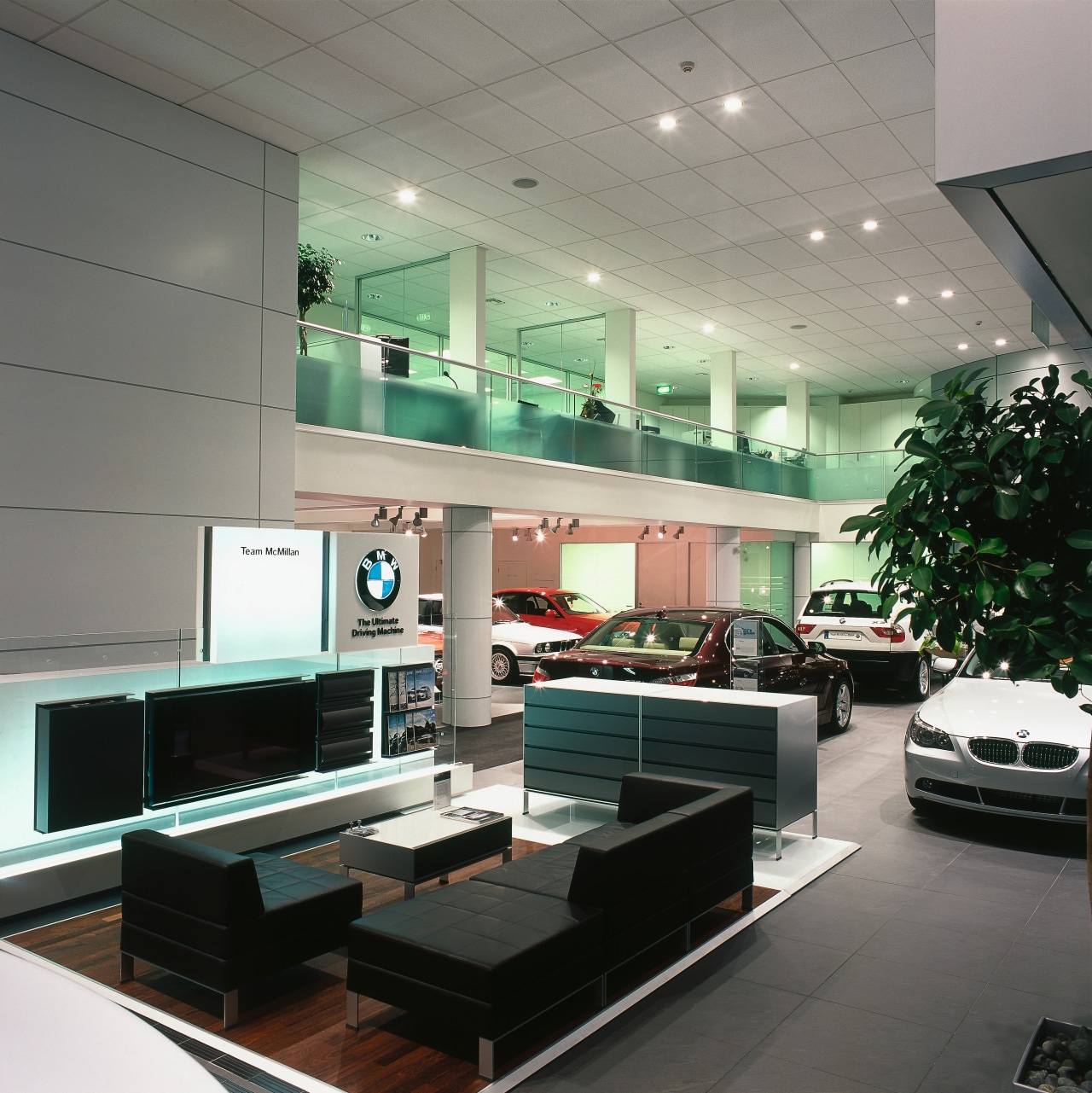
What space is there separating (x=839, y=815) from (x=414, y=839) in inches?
139

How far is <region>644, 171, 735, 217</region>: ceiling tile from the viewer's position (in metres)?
8.95

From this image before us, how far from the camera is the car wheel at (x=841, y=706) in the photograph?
10008mm

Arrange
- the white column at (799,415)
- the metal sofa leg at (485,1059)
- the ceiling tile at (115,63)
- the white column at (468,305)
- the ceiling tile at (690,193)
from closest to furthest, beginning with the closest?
the metal sofa leg at (485,1059)
the ceiling tile at (115,63)
the ceiling tile at (690,193)
the white column at (468,305)
the white column at (799,415)

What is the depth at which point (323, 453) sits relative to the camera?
8539mm

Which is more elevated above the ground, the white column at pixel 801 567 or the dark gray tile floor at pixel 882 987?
the white column at pixel 801 567

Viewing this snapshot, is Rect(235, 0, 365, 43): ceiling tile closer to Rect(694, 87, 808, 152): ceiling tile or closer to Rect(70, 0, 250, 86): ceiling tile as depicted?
Rect(70, 0, 250, 86): ceiling tile

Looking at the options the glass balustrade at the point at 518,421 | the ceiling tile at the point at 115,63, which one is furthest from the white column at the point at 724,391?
the ceiling tile at the point at 115,63

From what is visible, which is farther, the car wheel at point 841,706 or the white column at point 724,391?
the white column at point 724,391

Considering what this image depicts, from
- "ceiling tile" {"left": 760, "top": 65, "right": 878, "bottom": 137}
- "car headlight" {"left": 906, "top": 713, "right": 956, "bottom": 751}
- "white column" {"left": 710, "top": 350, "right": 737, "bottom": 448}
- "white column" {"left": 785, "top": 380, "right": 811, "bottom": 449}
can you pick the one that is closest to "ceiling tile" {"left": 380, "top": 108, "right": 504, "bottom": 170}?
"ceiling tile" {"left": 760, "top": 65, "right": 878, "bottom": 137}

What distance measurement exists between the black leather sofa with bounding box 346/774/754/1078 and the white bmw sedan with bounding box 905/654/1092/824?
7.07 ft

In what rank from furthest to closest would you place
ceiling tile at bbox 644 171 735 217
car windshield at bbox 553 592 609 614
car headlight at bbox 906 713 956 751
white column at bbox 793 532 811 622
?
white column at bbox 793 532 811 622
car windshield at bbox 553 592 609 614
ceiling tile at bbox 644 171 735 217
car headlight at bbox 906 713 956 751

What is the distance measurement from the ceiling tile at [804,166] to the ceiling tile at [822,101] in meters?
0.31

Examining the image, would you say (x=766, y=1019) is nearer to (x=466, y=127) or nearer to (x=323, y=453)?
(x=323, y=453)

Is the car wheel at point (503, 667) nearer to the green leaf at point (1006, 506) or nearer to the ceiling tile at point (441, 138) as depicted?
the ceiling tile at point (441, 138)
